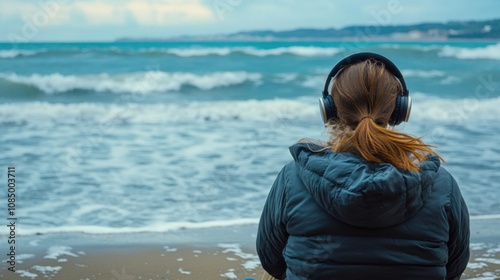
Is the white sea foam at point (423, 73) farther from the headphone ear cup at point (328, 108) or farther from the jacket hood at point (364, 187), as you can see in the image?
the jacket hood at point (364, 187)

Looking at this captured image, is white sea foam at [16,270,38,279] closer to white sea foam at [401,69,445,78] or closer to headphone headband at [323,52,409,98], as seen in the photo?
headphone headband at [323,52,409,98]

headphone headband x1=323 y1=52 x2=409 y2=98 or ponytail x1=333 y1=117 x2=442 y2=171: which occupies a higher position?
headphone headband x1=323 y1=52 x2=409 y2=98

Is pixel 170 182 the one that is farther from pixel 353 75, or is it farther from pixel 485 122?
pixel 485 122

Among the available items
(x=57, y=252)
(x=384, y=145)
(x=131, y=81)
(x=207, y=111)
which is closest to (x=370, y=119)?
(x=384, y=145)

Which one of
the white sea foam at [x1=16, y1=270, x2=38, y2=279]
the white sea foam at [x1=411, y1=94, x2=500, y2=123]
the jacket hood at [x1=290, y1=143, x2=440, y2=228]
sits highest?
the white sea foam at [x1=411, y1=94, x2=500, y2=123]

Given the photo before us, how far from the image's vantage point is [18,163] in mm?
7770

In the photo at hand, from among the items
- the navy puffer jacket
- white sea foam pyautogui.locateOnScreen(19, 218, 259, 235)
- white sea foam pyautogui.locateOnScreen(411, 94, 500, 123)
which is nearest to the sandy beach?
white sea foam pyautogui.locateOnScreen(19, 218, 259, 235)

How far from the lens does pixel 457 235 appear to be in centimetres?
210

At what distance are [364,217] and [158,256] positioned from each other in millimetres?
3056

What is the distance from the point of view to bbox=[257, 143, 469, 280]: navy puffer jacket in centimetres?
185

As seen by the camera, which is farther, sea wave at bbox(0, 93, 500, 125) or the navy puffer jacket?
sea wave at bbox(0, 93, 500, 125)

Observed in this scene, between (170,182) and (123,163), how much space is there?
114 cm

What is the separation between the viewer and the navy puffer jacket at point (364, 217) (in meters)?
1.85

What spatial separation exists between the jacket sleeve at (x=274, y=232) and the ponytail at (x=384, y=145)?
28cm
